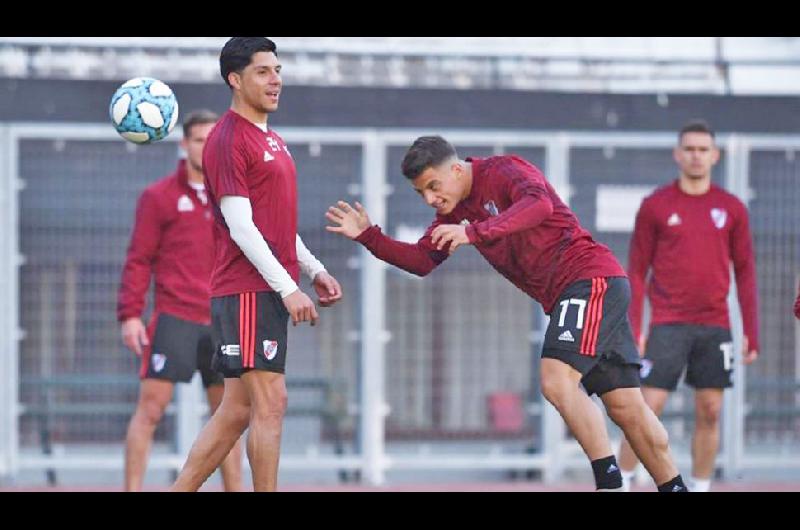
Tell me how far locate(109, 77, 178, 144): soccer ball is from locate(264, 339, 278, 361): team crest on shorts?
1429mm

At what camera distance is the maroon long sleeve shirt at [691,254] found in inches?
343

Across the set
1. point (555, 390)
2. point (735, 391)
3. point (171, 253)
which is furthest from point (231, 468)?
point (735, 391)

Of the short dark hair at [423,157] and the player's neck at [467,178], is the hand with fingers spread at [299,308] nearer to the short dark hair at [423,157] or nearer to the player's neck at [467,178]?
the short dark hair at [423,157]

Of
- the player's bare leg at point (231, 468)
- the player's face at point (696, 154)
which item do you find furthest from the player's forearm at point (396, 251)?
the player's face at point (696, 154)

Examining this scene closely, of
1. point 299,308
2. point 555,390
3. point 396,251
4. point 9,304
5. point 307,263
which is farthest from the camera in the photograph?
point 9,304

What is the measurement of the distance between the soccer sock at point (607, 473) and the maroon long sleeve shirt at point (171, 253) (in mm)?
2808

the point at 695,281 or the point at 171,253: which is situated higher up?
the point at 171,253

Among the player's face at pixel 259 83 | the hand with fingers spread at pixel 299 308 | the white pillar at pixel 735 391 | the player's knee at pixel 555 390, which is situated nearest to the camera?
the hand with fingers spread at pixel 299 308

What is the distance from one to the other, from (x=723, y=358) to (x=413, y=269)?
2597mm

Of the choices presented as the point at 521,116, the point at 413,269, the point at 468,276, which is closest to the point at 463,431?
the point at 468,276

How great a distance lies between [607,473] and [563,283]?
2.88 feet

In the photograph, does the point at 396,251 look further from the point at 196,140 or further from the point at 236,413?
the point at 196,140

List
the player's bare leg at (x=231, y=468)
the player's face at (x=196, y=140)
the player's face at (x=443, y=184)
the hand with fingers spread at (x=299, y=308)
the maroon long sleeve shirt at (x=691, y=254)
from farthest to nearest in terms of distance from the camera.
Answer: the maroon long sleeve shirt at (x=691, y=254)
the player's face at (x=196, y=140)
the player's bare leg at (x=231, y=468)
the player's face at (x=443, y=184)
the hand with fingers spread at (x=299, y=308)

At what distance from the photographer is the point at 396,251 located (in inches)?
273
